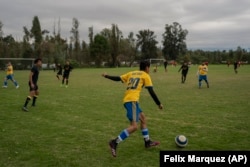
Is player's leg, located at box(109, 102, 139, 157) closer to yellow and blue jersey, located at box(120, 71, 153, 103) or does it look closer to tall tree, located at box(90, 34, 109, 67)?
yellow and blue jersey, located at box(120, 71, 153, 103)

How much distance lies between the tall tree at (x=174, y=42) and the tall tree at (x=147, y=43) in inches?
344

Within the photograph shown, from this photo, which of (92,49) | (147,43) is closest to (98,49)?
(92,49)

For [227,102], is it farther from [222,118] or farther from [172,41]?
[172,41]

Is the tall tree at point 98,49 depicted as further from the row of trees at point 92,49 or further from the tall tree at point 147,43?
the tall tree at point 147,43

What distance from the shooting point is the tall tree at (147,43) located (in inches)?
4218

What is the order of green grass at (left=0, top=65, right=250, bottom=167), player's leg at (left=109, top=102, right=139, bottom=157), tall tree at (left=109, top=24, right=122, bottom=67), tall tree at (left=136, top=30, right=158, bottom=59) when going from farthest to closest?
tall tree at (left=136, top=30, right=158, bottom=59) < tall tree at (left=109, top=24, right=122, bottom=67) < player's leg at (left=109, top=102, right=139, bottom=157) < green grass at (left=0, top=65, right=250, bottom=167)

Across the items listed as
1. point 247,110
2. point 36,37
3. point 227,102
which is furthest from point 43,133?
point 36,37

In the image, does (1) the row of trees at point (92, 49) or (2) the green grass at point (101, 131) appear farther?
(1) the row of trees at point (92, 49)

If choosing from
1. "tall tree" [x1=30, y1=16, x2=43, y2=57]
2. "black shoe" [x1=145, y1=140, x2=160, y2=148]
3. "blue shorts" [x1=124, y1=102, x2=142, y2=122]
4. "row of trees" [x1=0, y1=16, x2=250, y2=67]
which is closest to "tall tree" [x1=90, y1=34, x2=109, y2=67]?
"row of trees" [x1=0, y1=16, x2=250, y2=67]

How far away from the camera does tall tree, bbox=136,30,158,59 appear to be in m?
107

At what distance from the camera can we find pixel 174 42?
11662 centimetres

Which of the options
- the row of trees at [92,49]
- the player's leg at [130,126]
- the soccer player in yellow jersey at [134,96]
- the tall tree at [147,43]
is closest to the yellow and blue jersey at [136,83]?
the soccer player in yellow jersey at [134,96]

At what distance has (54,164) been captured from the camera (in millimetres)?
5875

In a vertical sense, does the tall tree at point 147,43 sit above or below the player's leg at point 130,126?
above
